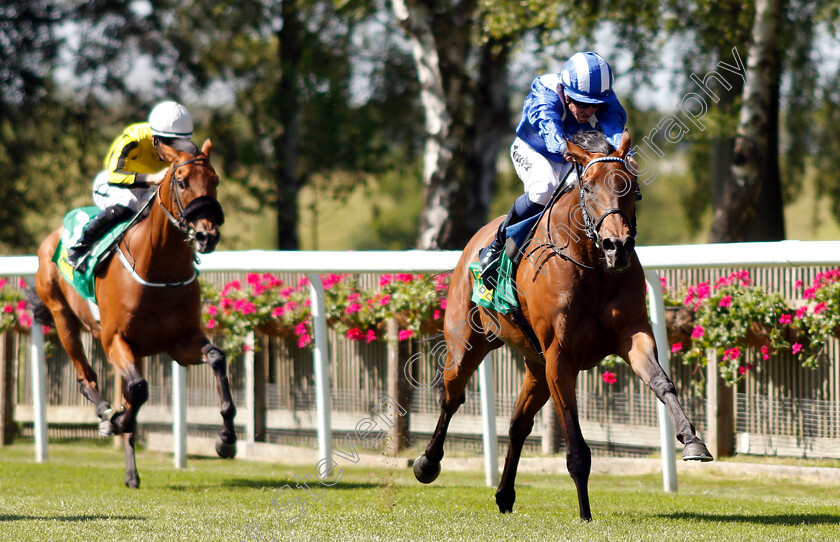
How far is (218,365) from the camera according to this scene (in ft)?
20.4

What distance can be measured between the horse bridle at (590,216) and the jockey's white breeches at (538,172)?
301 mm

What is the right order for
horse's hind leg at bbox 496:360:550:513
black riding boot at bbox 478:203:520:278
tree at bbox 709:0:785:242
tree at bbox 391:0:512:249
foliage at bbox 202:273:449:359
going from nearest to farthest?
black riding boot at bbox 478:203:520:278 < horse's hind leg at bbox 496:360:550:513 < foliage at bbox 202:273:449:359 < tree at bbox 709:0:785:242 < tree at bbox 391:0:512:249

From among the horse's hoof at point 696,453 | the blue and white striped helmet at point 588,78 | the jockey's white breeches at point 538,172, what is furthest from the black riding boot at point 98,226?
the horse's hoof at point 696,453

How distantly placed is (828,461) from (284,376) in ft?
13.8

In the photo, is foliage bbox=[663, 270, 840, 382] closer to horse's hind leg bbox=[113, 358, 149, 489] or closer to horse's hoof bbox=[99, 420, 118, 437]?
horse's hind leg bbox=[113, 358, 149, 489]

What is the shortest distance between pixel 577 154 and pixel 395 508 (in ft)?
6.90

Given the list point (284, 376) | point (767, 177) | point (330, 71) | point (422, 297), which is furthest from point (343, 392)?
point (330, 71)

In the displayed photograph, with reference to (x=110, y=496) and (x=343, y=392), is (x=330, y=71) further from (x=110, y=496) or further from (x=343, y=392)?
(x=110, y=496)

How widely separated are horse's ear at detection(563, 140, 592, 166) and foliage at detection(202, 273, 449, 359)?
252cm

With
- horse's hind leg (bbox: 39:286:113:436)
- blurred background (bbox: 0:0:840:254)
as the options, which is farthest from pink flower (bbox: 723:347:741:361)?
blurred background (bbox: 0:0:840:254)

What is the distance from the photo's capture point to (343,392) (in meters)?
8.18

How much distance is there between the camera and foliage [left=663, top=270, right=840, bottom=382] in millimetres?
5988

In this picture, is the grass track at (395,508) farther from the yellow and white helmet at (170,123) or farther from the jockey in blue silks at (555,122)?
the yellow and white helmet at (170,123)

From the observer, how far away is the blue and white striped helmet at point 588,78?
4.92m
